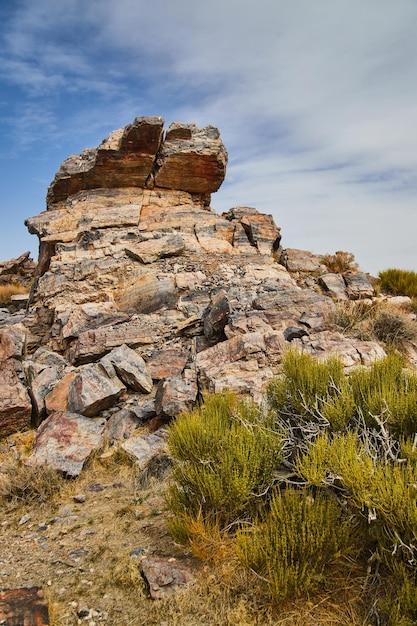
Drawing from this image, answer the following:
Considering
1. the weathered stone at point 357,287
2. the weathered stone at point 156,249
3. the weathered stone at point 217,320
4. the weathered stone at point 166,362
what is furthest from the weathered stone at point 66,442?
the weathered stone at point 357,287

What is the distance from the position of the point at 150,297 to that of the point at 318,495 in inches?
335

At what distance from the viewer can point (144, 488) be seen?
18.4 ft

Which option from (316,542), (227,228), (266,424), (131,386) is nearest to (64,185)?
(227,228)

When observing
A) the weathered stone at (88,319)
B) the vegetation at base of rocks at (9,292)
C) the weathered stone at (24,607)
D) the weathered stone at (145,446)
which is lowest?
the weathered stone at (24,607)

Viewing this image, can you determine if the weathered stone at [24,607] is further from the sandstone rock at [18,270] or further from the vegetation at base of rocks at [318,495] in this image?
the sandstone rock at [18,270]

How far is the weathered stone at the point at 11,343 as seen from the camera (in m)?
9.19

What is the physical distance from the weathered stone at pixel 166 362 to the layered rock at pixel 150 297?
29 mm

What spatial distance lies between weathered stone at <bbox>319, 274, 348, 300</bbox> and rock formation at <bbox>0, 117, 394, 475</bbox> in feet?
0.21

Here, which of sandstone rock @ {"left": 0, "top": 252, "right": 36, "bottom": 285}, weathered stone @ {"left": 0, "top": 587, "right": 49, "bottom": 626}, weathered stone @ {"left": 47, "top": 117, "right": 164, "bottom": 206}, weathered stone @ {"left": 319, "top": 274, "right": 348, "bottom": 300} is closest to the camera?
weathered stone @ {"left": 0, "top": 587, "right": 49, "bottom": 626}

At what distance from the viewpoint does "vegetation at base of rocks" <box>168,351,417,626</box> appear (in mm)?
3037

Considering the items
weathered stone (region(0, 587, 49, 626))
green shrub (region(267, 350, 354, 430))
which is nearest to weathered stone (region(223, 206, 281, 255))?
green shrub (region(267, 350, 354, 430))

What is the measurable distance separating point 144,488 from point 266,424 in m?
2.09

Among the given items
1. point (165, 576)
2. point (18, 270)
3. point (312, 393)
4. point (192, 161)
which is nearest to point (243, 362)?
point (312, 393)

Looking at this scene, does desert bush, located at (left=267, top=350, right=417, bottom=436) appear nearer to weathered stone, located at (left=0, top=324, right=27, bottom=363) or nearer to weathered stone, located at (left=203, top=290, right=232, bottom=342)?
weathered stone, located at (left=203, top=290, right=232, bottom=342)
